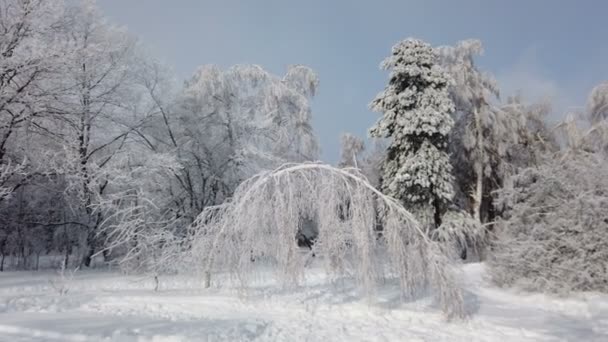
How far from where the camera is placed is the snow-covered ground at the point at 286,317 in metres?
5.96

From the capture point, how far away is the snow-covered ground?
19.5ft

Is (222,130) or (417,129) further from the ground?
(222,130)

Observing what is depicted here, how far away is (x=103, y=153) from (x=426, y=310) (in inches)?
609

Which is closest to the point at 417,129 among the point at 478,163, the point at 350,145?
the point at 478,163

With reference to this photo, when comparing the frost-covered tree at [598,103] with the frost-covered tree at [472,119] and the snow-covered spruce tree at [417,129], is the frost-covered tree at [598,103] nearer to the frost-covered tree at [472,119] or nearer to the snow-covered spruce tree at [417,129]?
the frost-covered tree at [472,119]

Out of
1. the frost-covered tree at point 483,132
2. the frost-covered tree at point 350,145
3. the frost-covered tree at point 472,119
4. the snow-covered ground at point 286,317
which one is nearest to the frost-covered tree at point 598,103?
the frost-covered tree at point 483,132

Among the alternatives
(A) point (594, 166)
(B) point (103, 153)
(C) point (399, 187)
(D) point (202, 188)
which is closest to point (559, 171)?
(A) point (594, 166)

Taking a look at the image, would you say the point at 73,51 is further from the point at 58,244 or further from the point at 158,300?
the point at 58,244

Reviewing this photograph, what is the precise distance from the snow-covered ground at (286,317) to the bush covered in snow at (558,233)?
444 millimetres

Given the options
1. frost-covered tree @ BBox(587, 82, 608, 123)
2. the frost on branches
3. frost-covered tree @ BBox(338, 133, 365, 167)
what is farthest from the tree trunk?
the frost on branches

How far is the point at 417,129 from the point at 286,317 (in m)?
9.24

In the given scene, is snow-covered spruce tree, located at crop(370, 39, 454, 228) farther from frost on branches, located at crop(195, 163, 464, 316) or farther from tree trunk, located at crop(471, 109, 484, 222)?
frost on branches, located at crop(195, 163, 464, 316)

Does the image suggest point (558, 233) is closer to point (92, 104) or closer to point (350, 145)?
point (350, 145)

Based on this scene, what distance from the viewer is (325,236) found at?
802 centimetres
